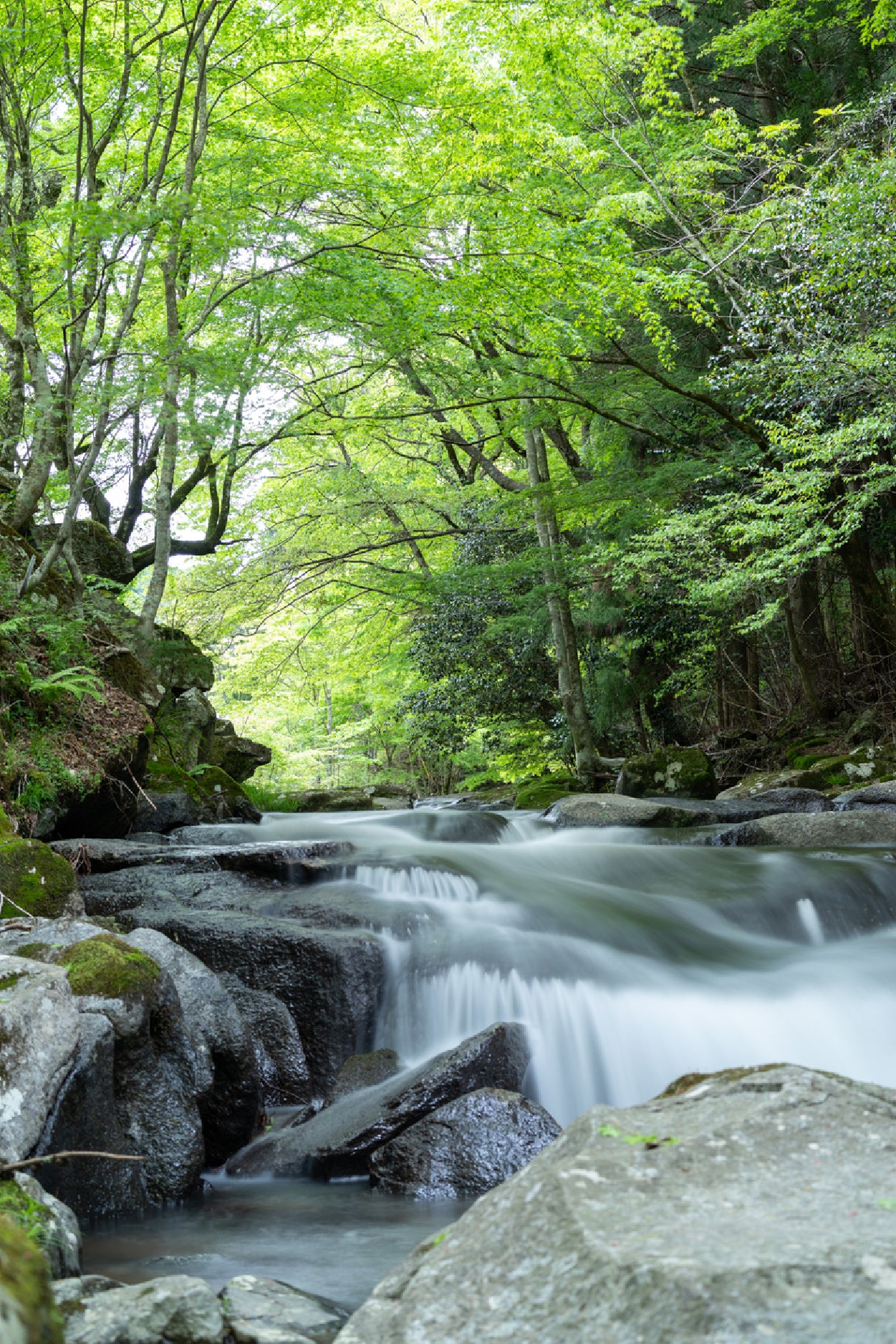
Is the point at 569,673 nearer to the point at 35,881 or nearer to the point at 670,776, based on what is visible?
the point at 670,776

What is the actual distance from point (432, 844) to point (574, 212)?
27.2 feet

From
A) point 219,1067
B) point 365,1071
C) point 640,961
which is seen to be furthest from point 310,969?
point 640,961

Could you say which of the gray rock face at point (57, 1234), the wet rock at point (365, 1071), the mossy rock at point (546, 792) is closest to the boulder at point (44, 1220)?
the gray rock face at point (57, 1234)

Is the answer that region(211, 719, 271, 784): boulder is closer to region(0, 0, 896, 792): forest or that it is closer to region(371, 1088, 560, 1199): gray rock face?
region(0, 0, 896, 792): forest

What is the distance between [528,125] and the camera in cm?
1101

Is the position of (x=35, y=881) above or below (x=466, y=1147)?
above

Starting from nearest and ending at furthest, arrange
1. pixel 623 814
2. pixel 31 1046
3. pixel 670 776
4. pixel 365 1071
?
pixel 31 1046 → pixel 365 1071 → pixel 623 814 → pixel 670 776

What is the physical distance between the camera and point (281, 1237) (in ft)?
12.8

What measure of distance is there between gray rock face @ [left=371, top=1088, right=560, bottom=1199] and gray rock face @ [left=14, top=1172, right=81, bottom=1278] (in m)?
1.66

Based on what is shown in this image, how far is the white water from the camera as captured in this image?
18.2ft

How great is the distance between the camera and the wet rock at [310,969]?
5.89m

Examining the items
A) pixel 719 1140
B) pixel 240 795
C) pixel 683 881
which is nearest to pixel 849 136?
pixel 683 881

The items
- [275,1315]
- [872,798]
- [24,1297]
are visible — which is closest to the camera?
[24,1297]

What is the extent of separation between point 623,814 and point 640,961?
5.54m
